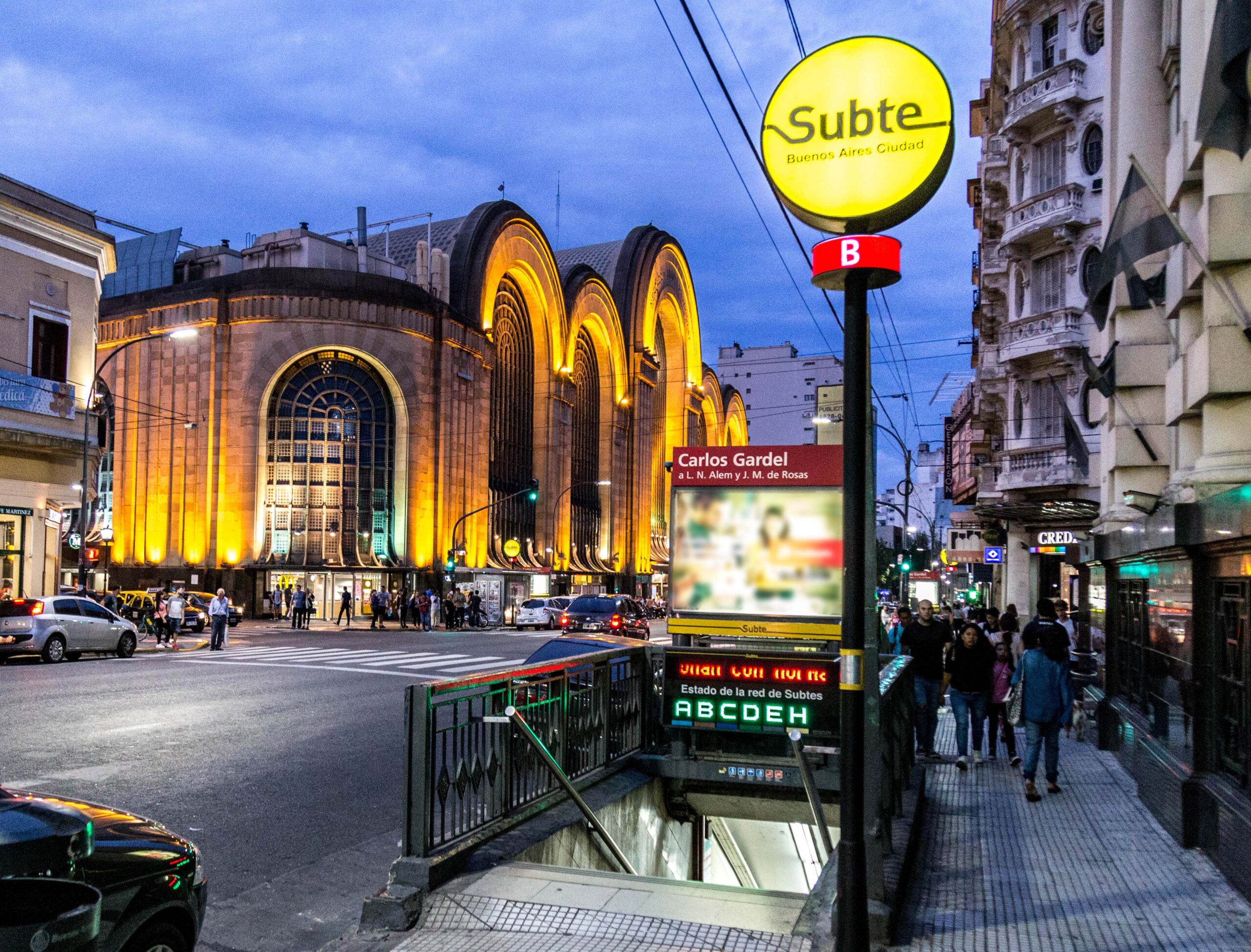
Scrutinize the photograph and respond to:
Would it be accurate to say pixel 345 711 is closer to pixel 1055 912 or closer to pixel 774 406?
pixel 1055 912

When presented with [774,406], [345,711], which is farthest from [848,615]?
[774,406]

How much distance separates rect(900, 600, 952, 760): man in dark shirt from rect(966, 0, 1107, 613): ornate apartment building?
39.6 feet

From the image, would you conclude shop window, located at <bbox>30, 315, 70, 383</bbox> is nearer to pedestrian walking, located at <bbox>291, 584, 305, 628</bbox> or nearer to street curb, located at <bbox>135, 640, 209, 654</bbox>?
street curb, located at <bbox>135, 640, 209, 654</bbox>

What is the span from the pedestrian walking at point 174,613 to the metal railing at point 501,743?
24438 millimetres

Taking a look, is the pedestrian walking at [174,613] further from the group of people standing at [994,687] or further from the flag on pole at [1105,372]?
the flag on pole at [1105,372]

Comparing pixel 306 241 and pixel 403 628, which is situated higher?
pixel 306 241

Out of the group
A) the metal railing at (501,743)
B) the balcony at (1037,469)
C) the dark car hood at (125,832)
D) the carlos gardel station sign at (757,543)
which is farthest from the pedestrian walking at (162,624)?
the dark car hood at (125,832)

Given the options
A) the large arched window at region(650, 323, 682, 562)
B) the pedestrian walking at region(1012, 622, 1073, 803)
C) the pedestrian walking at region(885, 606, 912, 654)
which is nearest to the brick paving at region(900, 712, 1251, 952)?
the pedestrian walking at region(1012, 622, 1073, 803)

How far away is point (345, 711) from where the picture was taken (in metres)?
14.9

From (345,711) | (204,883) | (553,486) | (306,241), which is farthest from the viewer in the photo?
(553,486)

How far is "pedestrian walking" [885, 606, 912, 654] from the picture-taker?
14664 mm

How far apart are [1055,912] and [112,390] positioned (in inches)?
2007

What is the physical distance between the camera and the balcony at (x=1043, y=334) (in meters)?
24.3

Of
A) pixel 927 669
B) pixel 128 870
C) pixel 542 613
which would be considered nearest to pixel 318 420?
pixel 542 613
